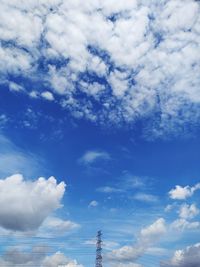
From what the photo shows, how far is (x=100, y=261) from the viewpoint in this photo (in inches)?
6462

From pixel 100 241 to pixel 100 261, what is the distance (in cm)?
1693

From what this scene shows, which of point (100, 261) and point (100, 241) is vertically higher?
point (100, 241)

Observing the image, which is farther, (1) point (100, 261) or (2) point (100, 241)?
(2) point (100, 241)

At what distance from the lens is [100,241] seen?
180 meters
